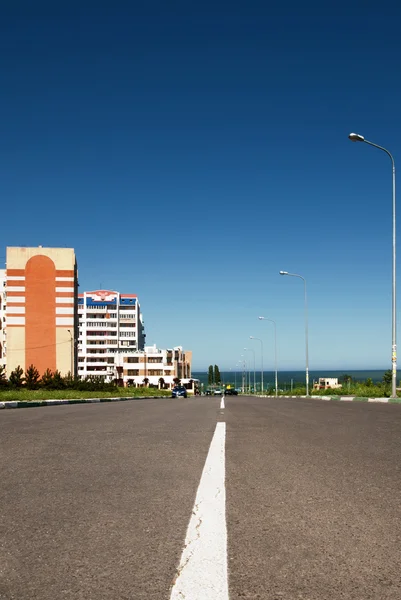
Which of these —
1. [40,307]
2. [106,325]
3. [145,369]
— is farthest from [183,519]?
[106,325]

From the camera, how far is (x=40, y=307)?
99.0 metres

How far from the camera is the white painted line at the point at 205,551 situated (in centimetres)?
259

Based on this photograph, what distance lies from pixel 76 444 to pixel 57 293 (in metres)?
94.1

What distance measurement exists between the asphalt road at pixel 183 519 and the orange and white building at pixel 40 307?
9266cm

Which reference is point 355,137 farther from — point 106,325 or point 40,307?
point 106,325

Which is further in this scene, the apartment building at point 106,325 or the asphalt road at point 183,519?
the apartment building at point 106,325

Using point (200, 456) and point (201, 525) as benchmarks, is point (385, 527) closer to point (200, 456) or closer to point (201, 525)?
point (201, 525)

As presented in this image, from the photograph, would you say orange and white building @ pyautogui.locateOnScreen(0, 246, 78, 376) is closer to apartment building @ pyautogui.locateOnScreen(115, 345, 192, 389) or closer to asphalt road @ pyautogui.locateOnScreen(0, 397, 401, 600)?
apartment building @ pyautogui.locateOnScreen(115, 345, 192, 389)

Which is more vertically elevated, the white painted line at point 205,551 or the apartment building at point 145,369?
the white painted line at point 205,551

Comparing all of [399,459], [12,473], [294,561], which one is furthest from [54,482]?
[399,459]

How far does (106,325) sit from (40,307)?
57.6 m

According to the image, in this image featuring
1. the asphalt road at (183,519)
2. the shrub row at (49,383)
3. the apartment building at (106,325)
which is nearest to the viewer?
the asphalt road at (183,519)

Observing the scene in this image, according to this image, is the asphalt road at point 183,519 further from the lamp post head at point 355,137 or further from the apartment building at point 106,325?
the apartment building at point 106,325

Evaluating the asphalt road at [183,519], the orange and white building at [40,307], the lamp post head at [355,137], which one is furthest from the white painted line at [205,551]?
the orange and white building at [40,307]
